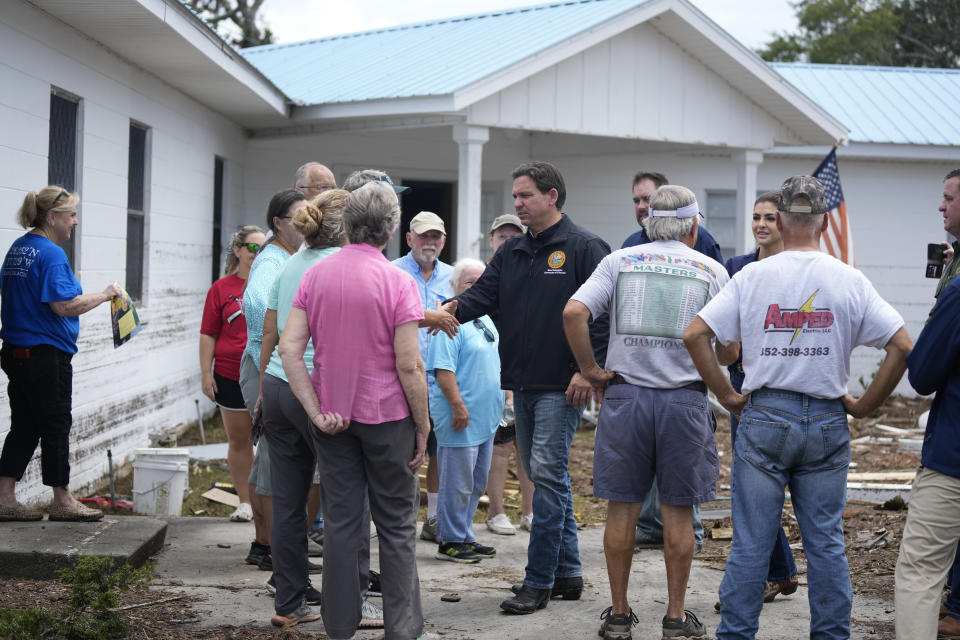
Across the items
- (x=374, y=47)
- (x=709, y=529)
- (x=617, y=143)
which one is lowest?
(x=709, y=529)

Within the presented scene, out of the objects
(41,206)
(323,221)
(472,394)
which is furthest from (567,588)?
(41,206)

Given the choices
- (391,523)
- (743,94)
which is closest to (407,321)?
(391,523)

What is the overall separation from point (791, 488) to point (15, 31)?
564 centimetres

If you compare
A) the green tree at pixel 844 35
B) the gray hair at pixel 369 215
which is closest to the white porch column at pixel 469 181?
the gray hair at pixel 369 215

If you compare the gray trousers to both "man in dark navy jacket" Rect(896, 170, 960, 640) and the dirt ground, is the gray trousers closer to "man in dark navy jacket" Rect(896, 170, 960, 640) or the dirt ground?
the dirt ground

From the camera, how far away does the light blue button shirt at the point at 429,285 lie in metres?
6.53

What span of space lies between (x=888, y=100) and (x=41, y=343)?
15.1 meters

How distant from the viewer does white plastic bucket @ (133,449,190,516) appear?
7.57 metres

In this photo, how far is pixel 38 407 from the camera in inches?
241

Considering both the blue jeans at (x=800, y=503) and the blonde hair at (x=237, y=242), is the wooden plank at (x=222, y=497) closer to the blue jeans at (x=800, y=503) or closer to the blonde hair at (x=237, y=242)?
the blonde hair at (x=237, y=242)

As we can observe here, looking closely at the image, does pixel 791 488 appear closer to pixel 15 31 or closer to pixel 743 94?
pixel 15 31

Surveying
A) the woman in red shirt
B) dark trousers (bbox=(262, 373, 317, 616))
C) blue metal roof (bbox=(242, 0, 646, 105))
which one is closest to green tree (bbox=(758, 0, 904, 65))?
blue metal roof (bbox=(242, 0, 646, 105))

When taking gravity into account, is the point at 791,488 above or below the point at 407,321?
below

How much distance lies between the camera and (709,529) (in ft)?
24.5
